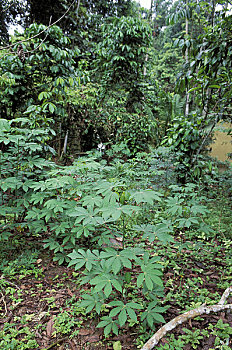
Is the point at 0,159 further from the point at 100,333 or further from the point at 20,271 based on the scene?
the point at 100,333

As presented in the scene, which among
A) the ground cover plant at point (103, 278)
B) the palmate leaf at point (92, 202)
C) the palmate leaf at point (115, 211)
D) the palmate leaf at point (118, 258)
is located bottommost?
the ground cover plant at point (103, 278)

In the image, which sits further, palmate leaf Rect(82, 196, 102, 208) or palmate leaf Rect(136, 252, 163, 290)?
palmate leaf Rect(82, 196, 102, 208)

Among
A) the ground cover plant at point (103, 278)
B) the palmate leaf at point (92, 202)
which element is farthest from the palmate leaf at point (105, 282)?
the palmate leaf at point (92, 202)

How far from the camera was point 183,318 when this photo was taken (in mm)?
1544

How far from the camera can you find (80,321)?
1584 millimetres

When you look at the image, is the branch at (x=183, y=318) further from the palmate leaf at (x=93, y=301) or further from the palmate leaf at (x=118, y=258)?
the palmate leaf at (x=118, y=258)

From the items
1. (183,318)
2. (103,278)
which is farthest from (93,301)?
(183,318)

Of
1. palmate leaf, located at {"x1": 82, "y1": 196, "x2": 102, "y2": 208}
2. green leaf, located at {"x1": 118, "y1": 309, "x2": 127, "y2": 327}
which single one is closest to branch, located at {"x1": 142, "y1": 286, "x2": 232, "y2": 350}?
green leaf, located at {"x1": 118, "y1": 309, "x2": 127, "y2": 327}

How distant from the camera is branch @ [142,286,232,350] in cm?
136

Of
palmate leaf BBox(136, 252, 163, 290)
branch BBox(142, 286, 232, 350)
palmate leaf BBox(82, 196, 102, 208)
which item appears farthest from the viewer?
palmate leaf BBox(82, 196, 102, 208)

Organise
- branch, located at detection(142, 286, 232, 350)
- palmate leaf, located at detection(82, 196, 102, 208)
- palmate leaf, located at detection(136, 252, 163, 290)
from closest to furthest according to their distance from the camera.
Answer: palmate leaf, located at detection(136, 252, 163, 290)
branch, located at detection(142, 286, 232, 350)
palmate leaf, located at detection(82, 196, 102, 208)

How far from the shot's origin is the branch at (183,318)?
1.36 m

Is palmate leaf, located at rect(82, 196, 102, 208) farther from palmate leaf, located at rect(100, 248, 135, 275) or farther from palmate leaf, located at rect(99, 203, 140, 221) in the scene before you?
palmate leaf, located at rect(100, 248, 135, 275)

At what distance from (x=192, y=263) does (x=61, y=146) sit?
4.18 meters
